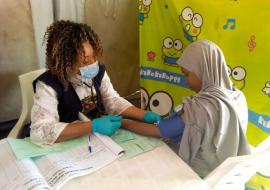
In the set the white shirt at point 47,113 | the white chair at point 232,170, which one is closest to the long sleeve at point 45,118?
the white shirt at point 47,113

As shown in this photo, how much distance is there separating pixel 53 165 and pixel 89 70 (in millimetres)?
515

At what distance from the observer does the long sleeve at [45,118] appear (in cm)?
127

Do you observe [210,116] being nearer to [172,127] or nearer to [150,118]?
[172,127]

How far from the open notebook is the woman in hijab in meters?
0.22

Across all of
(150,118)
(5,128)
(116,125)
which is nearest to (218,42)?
(150,118)

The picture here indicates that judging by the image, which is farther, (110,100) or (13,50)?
(13,50)

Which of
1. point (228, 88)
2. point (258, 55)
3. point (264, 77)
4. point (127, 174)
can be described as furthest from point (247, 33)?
point (127, 174)

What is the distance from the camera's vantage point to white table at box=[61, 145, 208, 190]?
103 centimetres

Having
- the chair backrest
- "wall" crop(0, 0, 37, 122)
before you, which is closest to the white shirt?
the chair backrest

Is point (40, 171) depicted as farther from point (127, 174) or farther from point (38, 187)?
point (127, 174)

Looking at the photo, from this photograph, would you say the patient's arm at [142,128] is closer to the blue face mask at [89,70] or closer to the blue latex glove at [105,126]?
the blue latex glove at [105,126]

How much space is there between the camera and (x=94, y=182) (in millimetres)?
1044

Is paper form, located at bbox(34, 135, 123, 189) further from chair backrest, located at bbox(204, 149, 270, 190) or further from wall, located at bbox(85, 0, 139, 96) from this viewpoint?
wall, located at bbox(85, 0, 139, 96)

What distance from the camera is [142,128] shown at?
1347 millimetres
